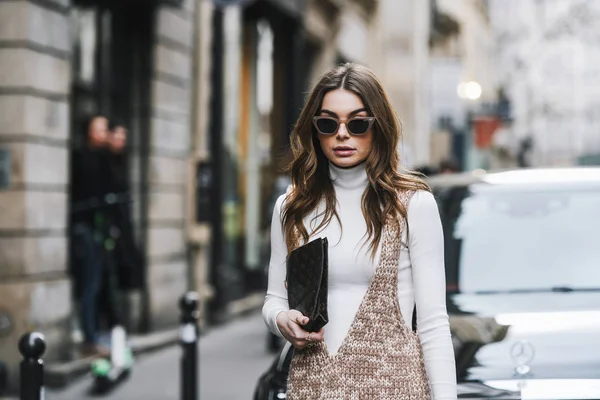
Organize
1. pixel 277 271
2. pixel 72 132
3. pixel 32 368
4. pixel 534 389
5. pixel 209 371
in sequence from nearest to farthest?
pixel 277 271
pixel 534 389
pixel 32 368
pixel 209 371
pixel 72 132

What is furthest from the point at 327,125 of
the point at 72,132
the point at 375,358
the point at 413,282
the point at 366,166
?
the point at 72,132

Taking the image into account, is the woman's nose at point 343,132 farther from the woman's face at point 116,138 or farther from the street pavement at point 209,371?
the woman's face at point 116,138

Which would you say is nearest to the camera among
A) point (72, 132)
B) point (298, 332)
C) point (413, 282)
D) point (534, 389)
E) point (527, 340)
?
point (298, 332)

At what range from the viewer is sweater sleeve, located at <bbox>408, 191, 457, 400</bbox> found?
9.11 ft

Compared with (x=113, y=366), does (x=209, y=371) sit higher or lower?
lower

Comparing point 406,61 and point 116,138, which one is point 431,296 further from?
point 406,61

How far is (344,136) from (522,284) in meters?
1.83

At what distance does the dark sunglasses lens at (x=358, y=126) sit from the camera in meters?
2.87

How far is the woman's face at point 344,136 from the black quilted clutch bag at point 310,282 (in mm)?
268

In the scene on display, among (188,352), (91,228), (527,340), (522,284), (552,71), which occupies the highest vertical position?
(552,71)

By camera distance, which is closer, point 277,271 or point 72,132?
point 277,271

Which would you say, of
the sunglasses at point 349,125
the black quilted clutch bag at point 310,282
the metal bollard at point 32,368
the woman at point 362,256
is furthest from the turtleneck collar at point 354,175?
the metal bollard at point 32,368

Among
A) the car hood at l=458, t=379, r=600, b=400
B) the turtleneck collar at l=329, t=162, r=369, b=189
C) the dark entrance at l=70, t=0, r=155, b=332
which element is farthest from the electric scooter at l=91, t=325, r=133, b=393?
the turtleneck collar at l=329, t=162, r=369, b=189

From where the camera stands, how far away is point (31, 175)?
8.43 meters
